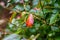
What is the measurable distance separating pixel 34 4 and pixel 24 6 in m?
0.10

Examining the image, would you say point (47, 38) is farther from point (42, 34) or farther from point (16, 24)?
point (16, 24)

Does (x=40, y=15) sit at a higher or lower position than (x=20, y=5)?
lower

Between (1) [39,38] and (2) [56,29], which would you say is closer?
(2) [56,29]

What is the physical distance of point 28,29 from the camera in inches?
78.0

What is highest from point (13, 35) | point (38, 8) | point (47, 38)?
point (38, 8)

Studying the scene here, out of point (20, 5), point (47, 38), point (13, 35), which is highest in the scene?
point (20, 5)

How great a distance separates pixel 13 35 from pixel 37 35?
224mm

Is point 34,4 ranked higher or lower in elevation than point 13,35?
higher

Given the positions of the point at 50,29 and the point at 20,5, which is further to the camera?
the point at 20,5

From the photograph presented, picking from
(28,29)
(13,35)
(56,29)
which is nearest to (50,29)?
(56,29)

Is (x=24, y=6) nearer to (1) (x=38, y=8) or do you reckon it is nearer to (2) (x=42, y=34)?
(1) (x=38, y=8)

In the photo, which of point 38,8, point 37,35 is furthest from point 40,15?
point 37,35

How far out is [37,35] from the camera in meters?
A: 1.93

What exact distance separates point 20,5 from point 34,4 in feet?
0.55
